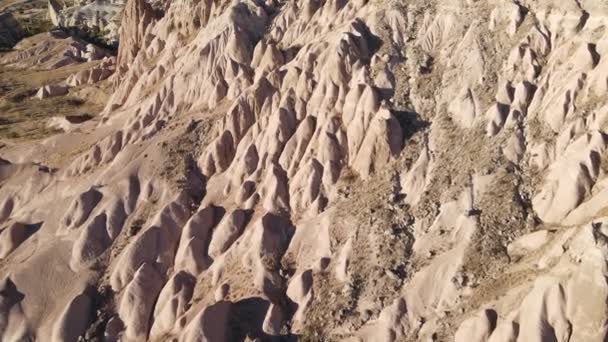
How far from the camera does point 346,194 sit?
3206 cm

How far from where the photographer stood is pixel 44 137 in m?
47.5

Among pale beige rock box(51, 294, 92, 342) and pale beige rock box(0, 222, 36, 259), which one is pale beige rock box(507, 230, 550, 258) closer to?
pale beige rock box(51, 294, 92, 342)

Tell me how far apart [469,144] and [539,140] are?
12.1 ft

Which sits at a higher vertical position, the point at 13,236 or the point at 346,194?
the point at 346,194

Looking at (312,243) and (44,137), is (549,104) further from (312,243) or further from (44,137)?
(44,137)

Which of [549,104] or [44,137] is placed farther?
[44,137]

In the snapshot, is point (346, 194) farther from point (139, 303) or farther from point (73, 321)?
point (73, 321)

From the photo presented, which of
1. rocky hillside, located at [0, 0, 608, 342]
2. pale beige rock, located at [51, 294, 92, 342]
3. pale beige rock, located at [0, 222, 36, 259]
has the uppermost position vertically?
rocky hillside, located at [0, 0, 608, 342]

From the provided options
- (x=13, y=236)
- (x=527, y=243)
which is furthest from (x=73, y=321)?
(x=527, y=243)

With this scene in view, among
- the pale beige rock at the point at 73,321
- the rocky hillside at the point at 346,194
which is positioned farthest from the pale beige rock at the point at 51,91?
the pale beige rock at the point at 73,321

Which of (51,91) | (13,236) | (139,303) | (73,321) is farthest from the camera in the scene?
(51,91)

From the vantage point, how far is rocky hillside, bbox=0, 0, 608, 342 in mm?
25906

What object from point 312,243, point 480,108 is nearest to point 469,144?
point 480,108

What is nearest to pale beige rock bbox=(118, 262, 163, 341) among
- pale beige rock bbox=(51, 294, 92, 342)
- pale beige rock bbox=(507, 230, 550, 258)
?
pale beige rock bbox=(51, 294, 92, 342)
